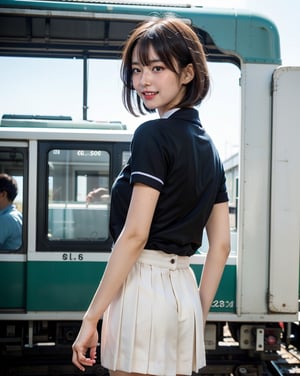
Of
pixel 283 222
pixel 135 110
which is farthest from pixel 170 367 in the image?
pixel 283 222

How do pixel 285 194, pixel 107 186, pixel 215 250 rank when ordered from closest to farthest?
pixel 215 250
pixel 285 194
pixel 107 186

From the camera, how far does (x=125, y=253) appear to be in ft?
4.76

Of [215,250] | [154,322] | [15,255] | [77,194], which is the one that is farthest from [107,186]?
[154,322]

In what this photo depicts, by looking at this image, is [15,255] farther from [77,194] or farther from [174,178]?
[174,178]

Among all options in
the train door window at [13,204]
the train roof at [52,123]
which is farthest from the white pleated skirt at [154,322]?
the train roof at [52,123]

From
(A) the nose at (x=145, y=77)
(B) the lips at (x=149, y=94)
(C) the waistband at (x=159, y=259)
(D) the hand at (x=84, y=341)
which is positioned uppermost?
(A) the nose at (x=145, y=77)

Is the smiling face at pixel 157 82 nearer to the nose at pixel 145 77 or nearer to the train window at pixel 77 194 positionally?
the nose at pixel 145 77

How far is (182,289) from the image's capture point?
1.57 meters

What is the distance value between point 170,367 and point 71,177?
3.16 metres

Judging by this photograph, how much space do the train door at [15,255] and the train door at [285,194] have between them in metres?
2.24

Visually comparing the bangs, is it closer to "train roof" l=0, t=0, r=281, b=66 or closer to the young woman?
the young woman

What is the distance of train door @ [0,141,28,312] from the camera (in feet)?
14.3

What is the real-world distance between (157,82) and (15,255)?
3221 millimetres

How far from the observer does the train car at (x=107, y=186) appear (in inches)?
163
